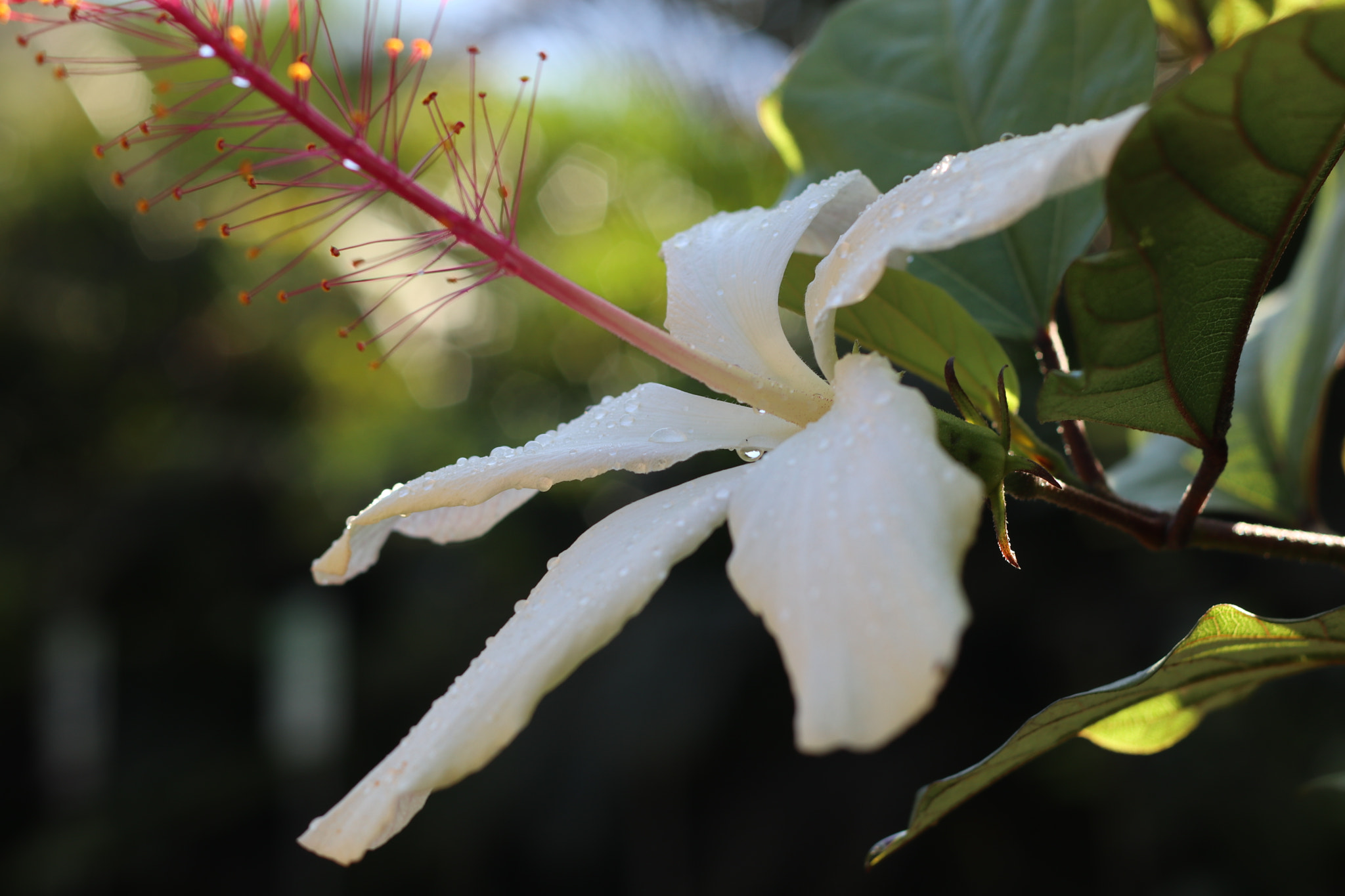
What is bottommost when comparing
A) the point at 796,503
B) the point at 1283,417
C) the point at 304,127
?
the point at 1283,417

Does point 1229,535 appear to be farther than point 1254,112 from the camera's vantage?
Yes

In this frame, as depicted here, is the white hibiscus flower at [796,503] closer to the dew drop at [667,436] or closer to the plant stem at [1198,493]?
the dew drop at [667,436]

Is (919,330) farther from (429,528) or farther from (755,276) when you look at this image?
(429,528)

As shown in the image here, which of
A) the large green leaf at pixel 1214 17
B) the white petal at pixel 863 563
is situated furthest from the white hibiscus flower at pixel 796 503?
the large green leaf at pixel 1214 17

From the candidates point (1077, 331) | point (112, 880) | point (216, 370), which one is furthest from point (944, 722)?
point (216, 370)

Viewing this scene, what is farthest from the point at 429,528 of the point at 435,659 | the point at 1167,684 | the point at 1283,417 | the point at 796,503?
the point at 435,659

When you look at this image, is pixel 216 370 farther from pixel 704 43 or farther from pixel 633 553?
pixel 633 553
